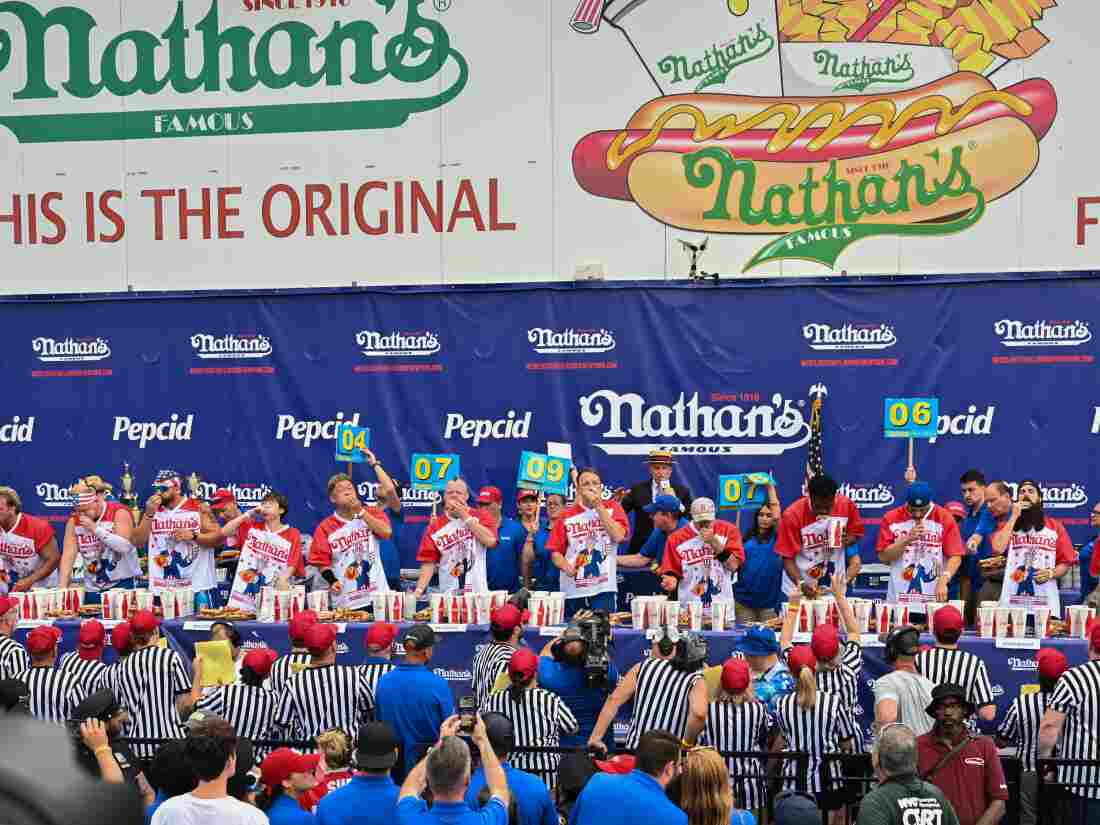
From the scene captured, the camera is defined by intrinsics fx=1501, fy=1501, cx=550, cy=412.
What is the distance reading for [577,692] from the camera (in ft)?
29.4

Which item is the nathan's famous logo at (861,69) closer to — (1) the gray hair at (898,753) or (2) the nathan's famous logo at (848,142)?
(2) the nathan's famous logo at (848,142)

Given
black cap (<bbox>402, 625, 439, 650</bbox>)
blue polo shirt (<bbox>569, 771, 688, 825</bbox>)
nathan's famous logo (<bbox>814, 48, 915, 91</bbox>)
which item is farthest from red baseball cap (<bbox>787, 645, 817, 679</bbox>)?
nathan's famous logo (<bbox>814, 48, 915, 91</bbox>)

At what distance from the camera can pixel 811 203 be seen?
548 inches

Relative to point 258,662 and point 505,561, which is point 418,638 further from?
point 505,561

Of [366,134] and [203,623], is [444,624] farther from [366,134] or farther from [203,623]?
[366,134]

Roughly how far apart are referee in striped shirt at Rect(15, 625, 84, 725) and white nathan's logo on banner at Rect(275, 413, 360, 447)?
17.8ft

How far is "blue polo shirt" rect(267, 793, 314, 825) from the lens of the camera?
250 inches

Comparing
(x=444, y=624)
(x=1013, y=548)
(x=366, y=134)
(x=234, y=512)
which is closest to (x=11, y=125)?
(x=366, y=134)

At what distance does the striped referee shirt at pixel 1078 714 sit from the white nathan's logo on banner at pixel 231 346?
872cm

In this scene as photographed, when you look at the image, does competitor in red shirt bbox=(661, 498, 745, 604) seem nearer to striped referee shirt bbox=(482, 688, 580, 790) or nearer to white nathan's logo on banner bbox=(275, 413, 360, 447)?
striped referee shirt bbox=(482, 688, 580, 790)

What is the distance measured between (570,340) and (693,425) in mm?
1393

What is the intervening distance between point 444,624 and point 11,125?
8.02 metres

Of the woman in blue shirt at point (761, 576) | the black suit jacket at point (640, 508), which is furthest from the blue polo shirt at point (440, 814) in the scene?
the black suit jacket at point (640, 508)

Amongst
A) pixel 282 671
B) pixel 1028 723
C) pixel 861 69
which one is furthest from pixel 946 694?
pixel 861 69
